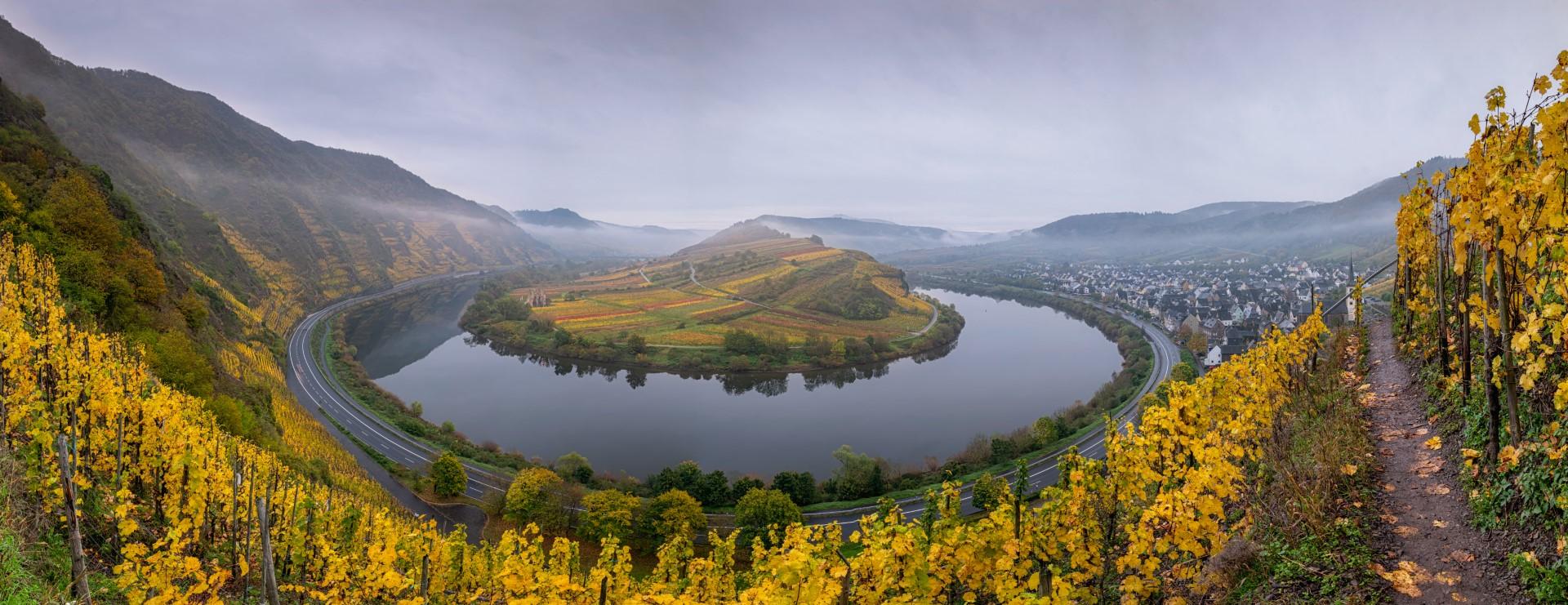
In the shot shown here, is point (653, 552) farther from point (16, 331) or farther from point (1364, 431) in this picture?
point (1364, 431)

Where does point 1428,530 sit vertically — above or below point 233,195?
below

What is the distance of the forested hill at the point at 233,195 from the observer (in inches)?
2810

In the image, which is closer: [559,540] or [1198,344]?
[559,540]

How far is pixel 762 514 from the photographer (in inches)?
894

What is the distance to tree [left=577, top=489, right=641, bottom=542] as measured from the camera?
71.5 ft

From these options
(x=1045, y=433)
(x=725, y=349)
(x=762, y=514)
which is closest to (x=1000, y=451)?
(x=1045, y=433)

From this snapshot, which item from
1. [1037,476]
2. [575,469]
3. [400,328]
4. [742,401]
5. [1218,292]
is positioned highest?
[1218,292]

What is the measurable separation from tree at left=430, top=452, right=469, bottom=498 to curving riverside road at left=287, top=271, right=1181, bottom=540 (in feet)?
2.28

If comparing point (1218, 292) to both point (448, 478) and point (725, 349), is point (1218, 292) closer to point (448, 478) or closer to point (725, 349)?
point (725, 349)

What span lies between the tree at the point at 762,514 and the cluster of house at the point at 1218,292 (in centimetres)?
1666

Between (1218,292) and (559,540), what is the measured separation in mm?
104912

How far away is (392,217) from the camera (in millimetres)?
171875

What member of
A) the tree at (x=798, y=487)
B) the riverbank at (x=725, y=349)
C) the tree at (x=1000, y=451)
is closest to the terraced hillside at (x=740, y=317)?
the riverbank at (x=725, y=349)

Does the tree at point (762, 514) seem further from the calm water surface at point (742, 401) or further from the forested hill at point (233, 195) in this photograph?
the forested hill at point (233, 195)
